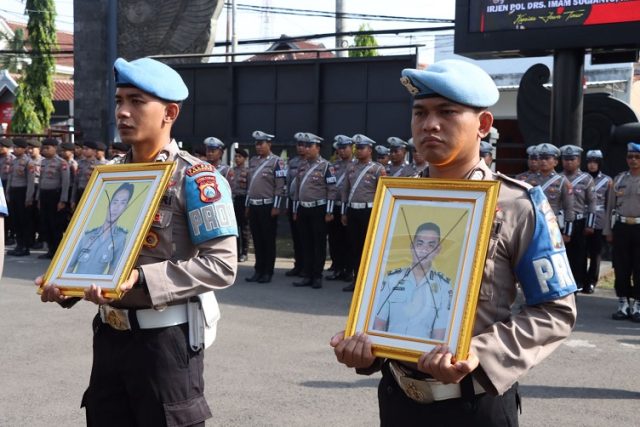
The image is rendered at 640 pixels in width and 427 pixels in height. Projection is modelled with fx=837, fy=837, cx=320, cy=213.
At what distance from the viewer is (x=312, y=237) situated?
458 inches

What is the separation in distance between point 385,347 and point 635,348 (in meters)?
6.04

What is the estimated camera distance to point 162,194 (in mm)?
2783

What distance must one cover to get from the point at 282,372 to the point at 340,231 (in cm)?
614

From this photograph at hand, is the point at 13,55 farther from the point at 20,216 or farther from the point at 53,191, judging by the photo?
the point at 53,191

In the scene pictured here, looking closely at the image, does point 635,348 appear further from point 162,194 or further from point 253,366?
point 162,194

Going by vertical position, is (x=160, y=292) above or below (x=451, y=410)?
above

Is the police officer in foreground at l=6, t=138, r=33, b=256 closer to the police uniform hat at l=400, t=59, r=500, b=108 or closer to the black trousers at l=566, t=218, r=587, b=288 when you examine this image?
the black trousers at l=566, t=218, r=587, b=288

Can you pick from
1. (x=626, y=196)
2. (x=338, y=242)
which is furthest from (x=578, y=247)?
(x=338, y=242)

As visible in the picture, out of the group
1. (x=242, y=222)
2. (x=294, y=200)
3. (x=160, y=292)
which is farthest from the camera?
(x=242, y=222)

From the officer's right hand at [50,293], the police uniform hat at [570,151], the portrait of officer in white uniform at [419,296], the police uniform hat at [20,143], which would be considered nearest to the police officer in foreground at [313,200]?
the police uniform hat at [570,151]

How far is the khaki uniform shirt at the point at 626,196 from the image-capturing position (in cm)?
903

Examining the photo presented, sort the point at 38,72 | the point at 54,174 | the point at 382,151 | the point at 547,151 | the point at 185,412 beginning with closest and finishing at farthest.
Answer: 1. the point at 185,412
2. the point at 547,151
3. the point at 382,151
4. the point at 54,174
5. the point at 38,72

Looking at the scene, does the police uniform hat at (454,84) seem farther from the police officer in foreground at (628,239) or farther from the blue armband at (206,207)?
the police officer in foreground at (628,239)

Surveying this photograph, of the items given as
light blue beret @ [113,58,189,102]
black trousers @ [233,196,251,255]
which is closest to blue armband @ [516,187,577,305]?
light blue beret @ [113,58,189,102]
